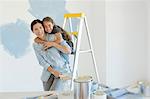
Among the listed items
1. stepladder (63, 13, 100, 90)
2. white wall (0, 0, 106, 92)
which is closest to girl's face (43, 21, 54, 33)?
stepladder (63, 13, 100, 90)

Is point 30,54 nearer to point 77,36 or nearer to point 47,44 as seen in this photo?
point 77,36

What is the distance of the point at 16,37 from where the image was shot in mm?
2799

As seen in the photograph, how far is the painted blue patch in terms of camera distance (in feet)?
9.15

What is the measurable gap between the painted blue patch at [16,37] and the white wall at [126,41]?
2.97ft

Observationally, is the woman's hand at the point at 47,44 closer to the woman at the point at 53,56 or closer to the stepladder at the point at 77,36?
the woman at the point at 53,56

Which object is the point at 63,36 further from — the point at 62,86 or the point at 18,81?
the point at 18,81

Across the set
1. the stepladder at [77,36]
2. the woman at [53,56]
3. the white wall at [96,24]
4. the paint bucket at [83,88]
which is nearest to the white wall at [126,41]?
the white wall at [96,24]

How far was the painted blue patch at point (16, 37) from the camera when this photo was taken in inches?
110

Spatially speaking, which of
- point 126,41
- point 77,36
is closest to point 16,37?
point 77,36

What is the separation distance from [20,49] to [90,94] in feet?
5.66

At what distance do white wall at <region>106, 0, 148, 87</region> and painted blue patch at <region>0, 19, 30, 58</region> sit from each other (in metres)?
0.90

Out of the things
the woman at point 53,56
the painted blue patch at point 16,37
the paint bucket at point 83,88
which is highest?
the painted blue patch at point 16,37

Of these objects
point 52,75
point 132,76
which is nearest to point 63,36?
point 52,75

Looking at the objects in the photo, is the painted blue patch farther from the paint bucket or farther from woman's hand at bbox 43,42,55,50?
the paint bucket
